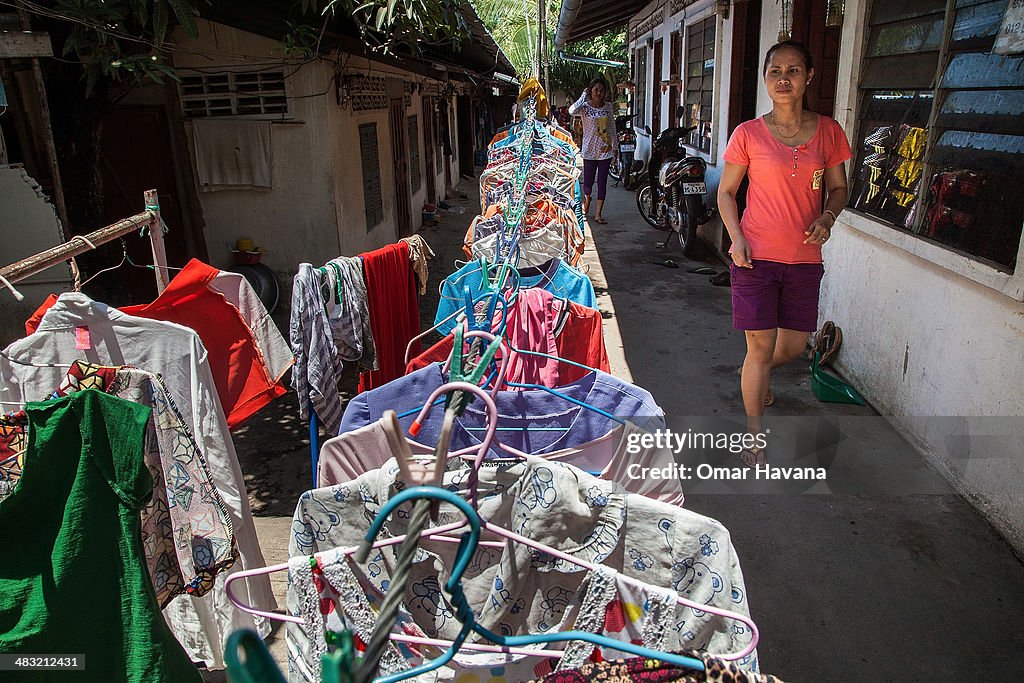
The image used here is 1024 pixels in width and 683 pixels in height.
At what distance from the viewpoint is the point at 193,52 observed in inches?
221

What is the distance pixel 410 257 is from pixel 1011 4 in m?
2.82

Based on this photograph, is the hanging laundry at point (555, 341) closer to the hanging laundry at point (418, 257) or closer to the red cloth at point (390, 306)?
the red cloth at point (390, 306)

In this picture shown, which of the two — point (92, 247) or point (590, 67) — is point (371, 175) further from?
point (590, 67)

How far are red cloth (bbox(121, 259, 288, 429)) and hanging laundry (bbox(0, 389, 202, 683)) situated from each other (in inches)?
36.1

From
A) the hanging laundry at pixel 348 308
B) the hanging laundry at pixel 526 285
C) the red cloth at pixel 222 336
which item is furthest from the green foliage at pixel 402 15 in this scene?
the red cloth at pixel 222 336

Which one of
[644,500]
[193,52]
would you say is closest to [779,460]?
[644,500]

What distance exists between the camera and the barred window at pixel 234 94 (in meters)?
6.25

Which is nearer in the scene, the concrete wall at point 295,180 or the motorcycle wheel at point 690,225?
the concrete wall at point 295,180

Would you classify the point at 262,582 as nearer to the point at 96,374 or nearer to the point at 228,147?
the point at 96,374

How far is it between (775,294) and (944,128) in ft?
4.28

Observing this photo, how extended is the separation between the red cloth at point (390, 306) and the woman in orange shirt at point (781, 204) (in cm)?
156

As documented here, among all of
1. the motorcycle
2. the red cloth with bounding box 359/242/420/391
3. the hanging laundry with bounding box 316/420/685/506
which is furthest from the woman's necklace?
Result: the motorcycle

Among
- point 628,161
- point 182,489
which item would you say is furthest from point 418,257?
point 628,161

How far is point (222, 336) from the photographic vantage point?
2.63 m
